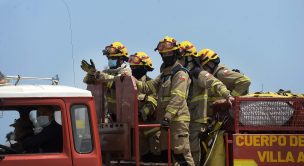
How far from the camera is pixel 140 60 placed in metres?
8.33

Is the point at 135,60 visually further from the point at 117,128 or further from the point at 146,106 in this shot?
the point at 117,128

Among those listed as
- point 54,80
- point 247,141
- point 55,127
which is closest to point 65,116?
point 55,127

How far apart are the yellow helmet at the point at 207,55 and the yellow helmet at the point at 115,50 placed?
62.9 inches

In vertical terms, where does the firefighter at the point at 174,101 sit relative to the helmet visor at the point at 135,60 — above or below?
below

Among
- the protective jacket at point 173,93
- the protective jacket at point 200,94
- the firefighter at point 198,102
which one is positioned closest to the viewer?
the protective jacket at point 173,93

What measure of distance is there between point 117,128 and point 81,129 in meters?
1.15

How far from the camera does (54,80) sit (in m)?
6.45

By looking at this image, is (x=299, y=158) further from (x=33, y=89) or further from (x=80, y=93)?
(x=33, y=89)

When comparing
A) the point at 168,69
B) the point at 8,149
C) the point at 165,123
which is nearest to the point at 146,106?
the point at 168,69

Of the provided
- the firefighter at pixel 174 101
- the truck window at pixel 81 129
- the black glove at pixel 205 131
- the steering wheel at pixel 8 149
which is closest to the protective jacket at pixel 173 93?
the firefighter at pixel 174 101

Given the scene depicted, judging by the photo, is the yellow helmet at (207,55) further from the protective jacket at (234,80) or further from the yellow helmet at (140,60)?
the yellow helmet at (140,60)

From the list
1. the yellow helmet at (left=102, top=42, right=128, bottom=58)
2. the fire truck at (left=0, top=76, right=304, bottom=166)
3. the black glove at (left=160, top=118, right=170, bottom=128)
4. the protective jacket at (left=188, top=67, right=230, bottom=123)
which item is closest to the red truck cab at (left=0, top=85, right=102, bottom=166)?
the fire truck at (left=0, top=76, right=304, bottom=166)

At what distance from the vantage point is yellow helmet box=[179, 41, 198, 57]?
7.89 m

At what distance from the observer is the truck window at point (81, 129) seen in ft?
17.9
